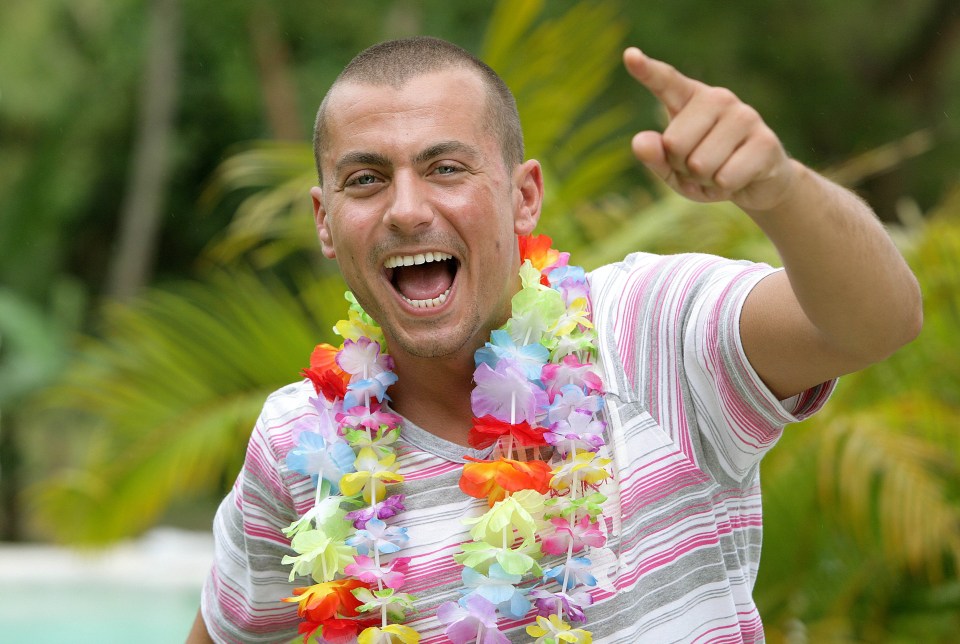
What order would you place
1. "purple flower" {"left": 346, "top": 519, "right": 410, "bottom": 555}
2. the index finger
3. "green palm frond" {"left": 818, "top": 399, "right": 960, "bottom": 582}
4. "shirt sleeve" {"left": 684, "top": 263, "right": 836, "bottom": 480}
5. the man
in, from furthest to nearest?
1. "green palm frond" {"left": 818, "top": 399, "right": 960, "bottom": 582}
2. "purple flower" {"left": 346, "top": 519, "right": 410, "bottom": 555}
3. "shirt sleeve" {"left": 684, "top": 263, "right": 836, "bottom": 480}
4. the man
5. the index finger

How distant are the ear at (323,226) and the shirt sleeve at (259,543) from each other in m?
0.30

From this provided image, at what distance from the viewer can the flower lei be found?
1999mm

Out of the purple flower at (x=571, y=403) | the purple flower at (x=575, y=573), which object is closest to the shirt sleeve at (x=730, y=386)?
the purple flower at (x=571, y=403)

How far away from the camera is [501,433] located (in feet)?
6.96

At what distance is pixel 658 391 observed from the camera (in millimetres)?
2023

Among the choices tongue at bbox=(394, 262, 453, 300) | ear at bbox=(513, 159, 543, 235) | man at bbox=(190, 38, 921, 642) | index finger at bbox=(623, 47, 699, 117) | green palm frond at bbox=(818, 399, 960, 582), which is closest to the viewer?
index finger at bbox=(623, 47, 699, 117)

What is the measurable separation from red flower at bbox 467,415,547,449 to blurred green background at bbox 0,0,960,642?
192cm

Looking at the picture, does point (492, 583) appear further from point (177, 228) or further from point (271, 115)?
point (177, 228)

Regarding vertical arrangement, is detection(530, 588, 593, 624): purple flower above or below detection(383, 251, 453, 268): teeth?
A: below

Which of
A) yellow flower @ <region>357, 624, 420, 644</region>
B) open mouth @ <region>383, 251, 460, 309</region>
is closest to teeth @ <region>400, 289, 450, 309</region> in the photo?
open mouth @ <region>383, 251, 460, 309</region>

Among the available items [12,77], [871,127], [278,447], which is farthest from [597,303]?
[12,77]

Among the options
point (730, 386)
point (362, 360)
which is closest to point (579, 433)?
point (730, 386)

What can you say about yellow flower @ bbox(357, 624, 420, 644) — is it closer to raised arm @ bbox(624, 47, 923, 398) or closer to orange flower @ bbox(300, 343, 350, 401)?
orange flower @ bbox(300, 343, 350, 401)

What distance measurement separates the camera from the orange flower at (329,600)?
7.00 feet
